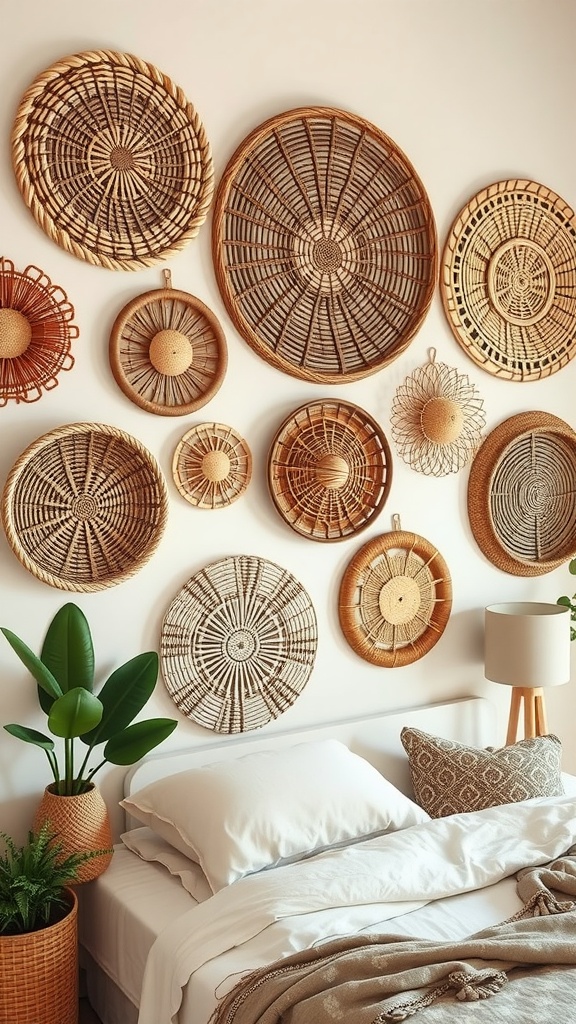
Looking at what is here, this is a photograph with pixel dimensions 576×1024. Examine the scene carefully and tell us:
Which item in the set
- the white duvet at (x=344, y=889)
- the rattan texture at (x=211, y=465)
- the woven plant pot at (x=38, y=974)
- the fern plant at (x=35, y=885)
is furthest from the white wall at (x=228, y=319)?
the white duvet at (x=344, y=889)

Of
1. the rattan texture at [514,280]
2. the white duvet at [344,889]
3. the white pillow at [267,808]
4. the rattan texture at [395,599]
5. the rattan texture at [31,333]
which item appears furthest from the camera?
the rattan texture at [514,280]

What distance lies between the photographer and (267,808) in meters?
2.16

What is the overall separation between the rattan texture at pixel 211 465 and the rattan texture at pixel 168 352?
3.3 inches

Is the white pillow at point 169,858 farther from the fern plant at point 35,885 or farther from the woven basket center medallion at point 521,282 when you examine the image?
the woven basket center medallion at point 521,282

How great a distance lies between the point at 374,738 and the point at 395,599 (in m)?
0.42

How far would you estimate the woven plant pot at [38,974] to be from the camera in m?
1.95

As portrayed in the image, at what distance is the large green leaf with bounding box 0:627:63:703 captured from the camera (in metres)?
2.10

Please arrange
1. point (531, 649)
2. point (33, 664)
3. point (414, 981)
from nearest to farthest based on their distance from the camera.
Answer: point (414, 981) → point (33, 664) → point (531, 649)

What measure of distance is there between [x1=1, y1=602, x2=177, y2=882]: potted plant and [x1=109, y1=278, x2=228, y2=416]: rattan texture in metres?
0.58

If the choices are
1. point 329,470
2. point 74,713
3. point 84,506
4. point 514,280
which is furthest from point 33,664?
point 514,280

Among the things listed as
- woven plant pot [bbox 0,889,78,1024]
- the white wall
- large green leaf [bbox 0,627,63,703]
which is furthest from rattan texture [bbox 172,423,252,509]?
woven plant pot [bbox 0,889,78,1024]

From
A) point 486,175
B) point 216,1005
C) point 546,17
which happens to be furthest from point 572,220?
point 216,1005

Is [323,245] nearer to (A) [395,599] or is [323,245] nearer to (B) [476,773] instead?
(A) [395,599]

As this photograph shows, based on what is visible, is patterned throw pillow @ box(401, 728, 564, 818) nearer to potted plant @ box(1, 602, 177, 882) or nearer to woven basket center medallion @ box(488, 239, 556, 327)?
potted plant @ box(1, 602, 177, 882)
